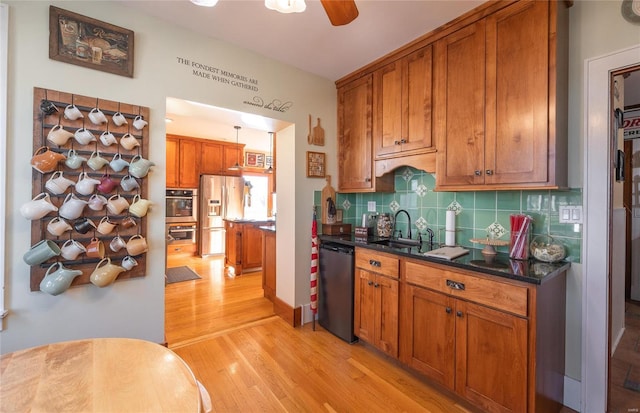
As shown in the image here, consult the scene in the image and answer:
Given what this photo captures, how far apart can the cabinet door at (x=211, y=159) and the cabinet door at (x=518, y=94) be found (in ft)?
17.4

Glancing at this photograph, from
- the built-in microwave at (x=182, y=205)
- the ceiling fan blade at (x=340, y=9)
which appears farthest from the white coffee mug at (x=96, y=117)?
the built-in microwave at (x=182, y=205)

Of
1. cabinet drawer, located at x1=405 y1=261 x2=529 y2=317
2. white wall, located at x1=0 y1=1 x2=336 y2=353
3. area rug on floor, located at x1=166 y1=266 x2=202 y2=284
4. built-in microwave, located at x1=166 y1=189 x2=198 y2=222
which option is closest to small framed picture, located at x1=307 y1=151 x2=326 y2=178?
white wall, located at x1=0 y1=1 x2=336 y2=353

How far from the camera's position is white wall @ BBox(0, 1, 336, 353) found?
5.20ft

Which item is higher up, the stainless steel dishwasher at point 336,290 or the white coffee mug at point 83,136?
the white coffee mug at point 83,136

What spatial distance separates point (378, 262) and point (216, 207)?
4490 mm

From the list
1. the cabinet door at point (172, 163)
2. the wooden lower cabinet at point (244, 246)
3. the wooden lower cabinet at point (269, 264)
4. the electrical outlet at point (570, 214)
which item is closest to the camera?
the electrical outlet at point (570, 214)

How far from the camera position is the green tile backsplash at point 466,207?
1.73 metres

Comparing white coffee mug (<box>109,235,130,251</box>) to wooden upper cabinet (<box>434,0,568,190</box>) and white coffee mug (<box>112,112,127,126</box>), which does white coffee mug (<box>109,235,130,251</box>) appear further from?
wooden upper cabinet (<box>434,0,568,190</box>)

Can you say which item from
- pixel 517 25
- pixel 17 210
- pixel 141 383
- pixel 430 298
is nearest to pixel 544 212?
pixel 430 298

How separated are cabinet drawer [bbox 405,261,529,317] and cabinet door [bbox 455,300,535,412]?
5 cm

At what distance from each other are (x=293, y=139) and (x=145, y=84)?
126 centimetres

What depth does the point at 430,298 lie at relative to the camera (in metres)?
1.79

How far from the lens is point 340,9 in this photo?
1.20 m

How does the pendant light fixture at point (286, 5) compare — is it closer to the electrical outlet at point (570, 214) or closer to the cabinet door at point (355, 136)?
the cabinet door at point (355, 136)
